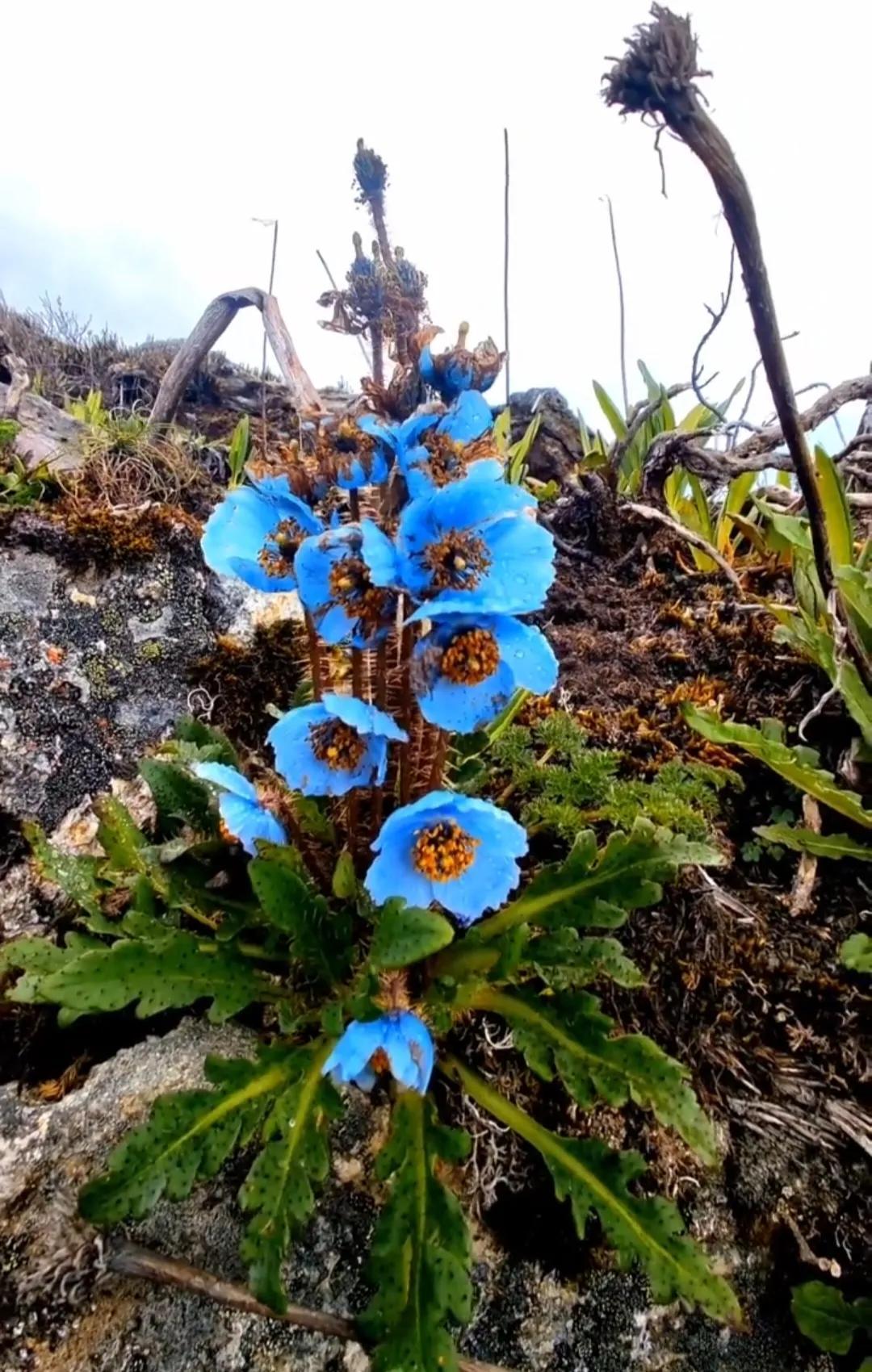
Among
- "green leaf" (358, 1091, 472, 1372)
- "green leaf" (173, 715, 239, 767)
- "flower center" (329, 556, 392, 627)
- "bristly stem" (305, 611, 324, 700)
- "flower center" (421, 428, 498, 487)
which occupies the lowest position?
"green leaf" (358, 1091, 472, 1372)

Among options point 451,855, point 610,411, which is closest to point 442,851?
point 451,855

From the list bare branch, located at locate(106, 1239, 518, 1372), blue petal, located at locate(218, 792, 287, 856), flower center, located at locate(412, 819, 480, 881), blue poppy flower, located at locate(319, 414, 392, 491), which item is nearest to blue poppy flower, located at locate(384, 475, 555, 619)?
blue poppy flower, located at locate(319, 414, 392, 491)

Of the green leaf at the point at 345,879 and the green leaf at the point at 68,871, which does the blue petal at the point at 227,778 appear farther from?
the green leaf at the point at 68,871

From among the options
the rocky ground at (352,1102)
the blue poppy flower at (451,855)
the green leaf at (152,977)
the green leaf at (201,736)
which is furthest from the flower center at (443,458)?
the rocky ground at (352,1102)

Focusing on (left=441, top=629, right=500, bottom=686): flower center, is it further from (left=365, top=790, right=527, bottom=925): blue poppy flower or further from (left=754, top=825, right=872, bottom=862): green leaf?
(left=754, top=825, right=872, bottom=862): green leaf

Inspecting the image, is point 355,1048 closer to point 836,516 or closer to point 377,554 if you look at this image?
point 377,554

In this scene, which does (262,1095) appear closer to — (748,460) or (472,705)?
(472,705)
